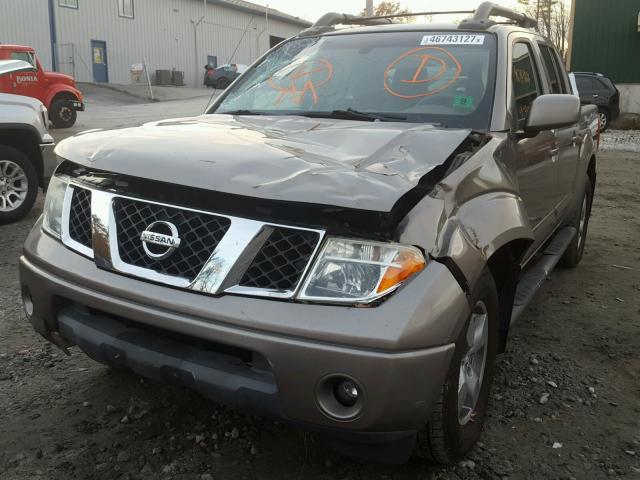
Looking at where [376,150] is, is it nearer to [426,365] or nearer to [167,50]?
[426,365]

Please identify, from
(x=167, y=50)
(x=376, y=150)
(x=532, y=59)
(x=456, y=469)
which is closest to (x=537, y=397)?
(x=456, y=469)

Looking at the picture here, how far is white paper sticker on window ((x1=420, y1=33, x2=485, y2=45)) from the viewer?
3.33m

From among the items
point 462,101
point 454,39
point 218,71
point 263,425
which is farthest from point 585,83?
point 218,71

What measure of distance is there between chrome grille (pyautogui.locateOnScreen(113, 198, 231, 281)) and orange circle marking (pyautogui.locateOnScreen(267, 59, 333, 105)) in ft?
4.88

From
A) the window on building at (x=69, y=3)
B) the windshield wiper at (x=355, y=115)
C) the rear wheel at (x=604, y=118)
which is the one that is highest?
the window on building at (x=69, y=3)

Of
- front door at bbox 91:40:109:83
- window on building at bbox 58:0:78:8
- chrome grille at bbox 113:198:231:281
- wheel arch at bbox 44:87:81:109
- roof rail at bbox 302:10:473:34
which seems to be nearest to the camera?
chrome grille at bbox 113:198:231:281

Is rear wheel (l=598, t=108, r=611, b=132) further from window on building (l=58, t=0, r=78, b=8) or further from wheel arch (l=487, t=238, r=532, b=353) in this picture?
window on building (l=58, t=0, r=78, b=8)

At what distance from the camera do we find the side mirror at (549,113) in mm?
2902

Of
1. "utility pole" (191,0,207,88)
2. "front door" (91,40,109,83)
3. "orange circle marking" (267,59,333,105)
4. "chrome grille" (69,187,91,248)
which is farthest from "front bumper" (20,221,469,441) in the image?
"utility pole" (191,0,207,88)

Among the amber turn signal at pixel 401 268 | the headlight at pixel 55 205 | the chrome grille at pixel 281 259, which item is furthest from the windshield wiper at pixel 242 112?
the amber turn signal at pixel 401 268

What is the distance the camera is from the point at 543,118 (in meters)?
2.90

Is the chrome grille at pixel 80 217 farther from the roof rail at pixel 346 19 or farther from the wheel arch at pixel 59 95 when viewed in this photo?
the wheel arch at pixel 59 95

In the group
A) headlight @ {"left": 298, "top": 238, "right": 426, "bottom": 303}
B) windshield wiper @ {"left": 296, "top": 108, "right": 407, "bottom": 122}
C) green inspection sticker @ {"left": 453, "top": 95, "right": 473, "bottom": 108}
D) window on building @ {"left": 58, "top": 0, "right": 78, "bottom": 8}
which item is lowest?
headlight @ {"left": 298, "top": 238, "right": 426, "bottom": 303}

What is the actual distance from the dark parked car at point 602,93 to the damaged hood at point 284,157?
17869 millimetres
